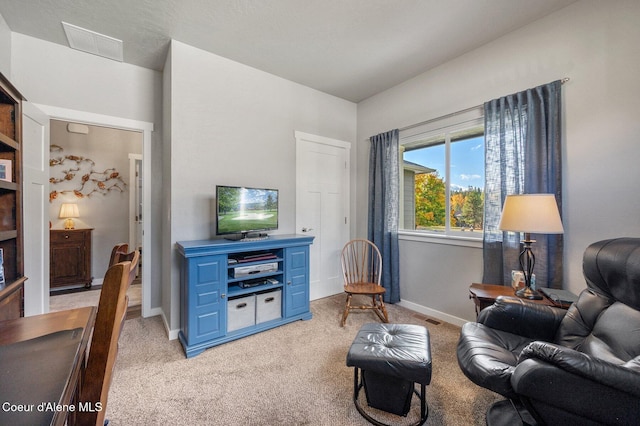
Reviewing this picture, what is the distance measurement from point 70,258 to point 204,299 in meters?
2.98

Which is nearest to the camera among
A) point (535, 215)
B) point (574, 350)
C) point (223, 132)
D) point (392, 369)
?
point (574, 350)

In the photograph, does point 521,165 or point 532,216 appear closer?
point 532,216

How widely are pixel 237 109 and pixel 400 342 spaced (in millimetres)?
→ 2685

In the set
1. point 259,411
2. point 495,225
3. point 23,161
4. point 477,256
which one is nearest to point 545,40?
point 495,225

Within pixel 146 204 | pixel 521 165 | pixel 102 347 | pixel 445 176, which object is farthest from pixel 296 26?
pixel 102 347

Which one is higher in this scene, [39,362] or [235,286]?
[39,362]

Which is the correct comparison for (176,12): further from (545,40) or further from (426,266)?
(426,266)

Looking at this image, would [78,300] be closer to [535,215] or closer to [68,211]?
[68,211]

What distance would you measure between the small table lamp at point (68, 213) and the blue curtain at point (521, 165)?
17.7 feet

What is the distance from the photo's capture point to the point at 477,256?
103 inches

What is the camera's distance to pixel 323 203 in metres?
3.67

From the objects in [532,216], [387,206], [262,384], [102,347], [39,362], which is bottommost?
[262,384]

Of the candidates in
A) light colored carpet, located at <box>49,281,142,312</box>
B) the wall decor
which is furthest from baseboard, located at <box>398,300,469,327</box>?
the wall decor

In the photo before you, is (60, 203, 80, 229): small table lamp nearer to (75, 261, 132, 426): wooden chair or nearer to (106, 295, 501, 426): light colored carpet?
(106, 295, 501, 426): light colored carpet
